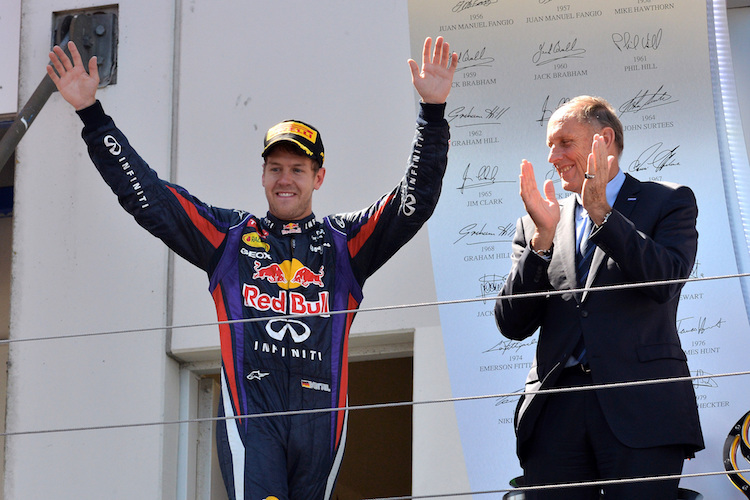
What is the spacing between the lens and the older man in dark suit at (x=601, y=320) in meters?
2.14

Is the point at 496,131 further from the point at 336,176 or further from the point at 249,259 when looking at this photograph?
the point at 249,259

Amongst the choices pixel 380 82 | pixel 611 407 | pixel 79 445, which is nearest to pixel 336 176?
pixel 380 82

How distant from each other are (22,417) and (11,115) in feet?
3.24

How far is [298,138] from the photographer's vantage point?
2480 mm

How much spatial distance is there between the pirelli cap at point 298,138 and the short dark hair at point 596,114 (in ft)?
1.73

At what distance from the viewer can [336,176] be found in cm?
352
